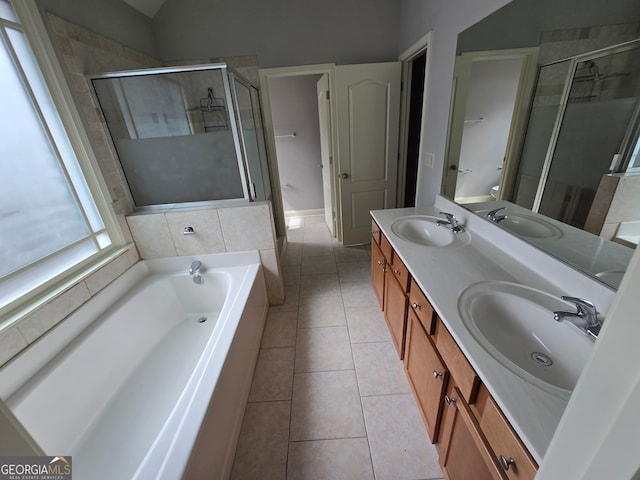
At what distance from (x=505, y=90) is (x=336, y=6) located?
211 cm

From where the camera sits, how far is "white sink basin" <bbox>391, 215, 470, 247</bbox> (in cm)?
172

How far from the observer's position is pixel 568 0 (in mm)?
969

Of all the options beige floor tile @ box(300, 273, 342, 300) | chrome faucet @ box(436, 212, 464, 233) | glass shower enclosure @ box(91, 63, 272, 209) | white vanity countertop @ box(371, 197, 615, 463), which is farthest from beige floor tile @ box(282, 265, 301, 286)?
chrome faucet @ box(436, 212, 464, 233)

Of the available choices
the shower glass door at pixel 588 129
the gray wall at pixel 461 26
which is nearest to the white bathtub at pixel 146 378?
the shower glass door at pixel 588 129

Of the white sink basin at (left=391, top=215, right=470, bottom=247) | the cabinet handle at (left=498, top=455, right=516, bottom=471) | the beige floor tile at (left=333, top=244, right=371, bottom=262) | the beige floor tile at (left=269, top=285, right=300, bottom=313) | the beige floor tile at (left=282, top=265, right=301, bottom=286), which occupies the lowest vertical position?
the beige floor tile at (left=269, top=285, right=300, bottom=313)

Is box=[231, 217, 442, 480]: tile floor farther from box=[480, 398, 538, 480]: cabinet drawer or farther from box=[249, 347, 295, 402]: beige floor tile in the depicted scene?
box=[480, 398, 538, 480]: cabinet drawer

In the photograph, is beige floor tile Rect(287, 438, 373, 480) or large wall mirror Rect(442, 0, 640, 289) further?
beige floor tile Rect(287, 438, 373, 480)

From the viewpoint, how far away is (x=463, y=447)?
0.93m

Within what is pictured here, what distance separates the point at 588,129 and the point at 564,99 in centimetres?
17

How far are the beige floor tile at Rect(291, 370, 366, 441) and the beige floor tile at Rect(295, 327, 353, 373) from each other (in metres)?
0.05

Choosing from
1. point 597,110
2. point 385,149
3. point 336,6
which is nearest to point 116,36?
point 336,6

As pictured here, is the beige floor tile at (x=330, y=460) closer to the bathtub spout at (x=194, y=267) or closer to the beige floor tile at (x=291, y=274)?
the bathtub spout at (x=194, y=267)

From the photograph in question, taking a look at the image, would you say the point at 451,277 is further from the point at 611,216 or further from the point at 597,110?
the point at 597,110

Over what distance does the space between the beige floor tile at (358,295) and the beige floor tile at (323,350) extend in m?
0.33
